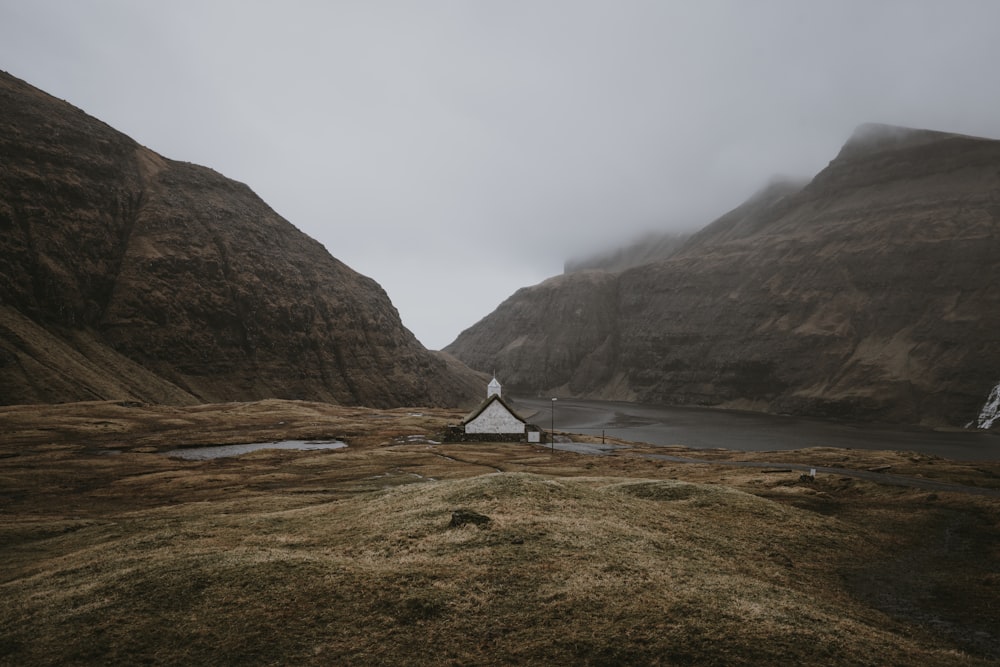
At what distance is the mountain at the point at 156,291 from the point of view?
108 metres

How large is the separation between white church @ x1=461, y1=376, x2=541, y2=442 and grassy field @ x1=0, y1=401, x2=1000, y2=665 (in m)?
39.8

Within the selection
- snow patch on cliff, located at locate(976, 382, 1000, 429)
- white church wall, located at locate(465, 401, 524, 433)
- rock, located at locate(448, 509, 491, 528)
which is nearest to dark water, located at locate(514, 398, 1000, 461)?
snow patch on cliff, located at locate(976, 382, 1000, 429)

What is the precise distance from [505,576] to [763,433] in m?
115

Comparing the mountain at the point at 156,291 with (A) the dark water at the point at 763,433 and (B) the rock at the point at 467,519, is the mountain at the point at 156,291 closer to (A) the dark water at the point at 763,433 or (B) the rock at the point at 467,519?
(A) the dark water at the point at 763,433

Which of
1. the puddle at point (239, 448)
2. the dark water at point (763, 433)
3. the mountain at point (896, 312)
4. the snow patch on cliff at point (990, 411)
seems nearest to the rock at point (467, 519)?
the puddle at point (239, 448)

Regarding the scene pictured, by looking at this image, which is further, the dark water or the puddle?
the dark water

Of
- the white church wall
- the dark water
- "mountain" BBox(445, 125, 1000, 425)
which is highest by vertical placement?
"mountain" BBox(445, 125, 1000, 425)

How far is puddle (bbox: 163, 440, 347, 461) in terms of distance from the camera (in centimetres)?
5922

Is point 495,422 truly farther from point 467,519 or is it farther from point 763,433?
point 763,433

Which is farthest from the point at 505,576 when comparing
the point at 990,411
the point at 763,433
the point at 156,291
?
the point at 990,411

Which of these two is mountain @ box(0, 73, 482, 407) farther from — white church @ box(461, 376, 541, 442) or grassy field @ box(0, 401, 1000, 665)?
grassy field @ box(0, 401, 1000, 665)

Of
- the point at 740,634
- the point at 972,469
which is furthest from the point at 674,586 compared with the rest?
Result: the point at 972,469

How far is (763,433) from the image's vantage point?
114938mm

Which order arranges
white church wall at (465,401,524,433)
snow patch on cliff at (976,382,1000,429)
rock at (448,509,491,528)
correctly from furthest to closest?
snow patch on cliff at (976,382,1000,429)
white church wall at (465,401,524,433)
rock at (448,509,491,528)
